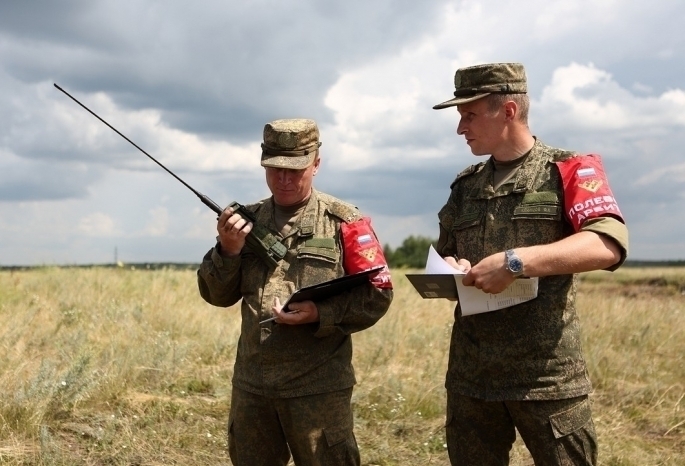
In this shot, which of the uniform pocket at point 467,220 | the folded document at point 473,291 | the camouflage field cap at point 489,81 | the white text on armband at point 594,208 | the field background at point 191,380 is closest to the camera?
the white text on armband at point 594,208

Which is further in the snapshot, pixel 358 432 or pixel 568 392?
pixel 358 432

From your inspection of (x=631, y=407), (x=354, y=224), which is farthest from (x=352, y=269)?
(x=631, y=407)

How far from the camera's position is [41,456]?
5.05 meters

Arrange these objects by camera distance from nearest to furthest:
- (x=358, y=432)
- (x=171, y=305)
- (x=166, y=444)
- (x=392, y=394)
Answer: (x=166, y=444)
(x=358, y=432)
(x=392, y=394)
(x=171, y=305)

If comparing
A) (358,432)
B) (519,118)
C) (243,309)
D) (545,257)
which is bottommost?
(358,432)

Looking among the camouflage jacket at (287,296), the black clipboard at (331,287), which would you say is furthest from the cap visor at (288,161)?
the black clipboard at (331,287)

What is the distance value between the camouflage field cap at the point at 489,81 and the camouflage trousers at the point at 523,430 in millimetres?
1300

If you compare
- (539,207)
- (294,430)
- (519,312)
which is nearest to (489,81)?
(539,207)

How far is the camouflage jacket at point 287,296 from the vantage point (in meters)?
3.67

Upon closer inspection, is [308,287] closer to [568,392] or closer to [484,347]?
[484,347]

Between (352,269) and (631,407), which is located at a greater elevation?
(352,269)

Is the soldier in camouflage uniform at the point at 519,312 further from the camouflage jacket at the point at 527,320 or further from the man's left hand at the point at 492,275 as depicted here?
the man's left hand at the point at 492,275

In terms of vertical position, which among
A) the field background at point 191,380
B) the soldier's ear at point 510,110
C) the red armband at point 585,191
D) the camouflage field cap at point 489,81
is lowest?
the field background at point 191,380

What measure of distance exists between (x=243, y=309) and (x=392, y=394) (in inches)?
138
